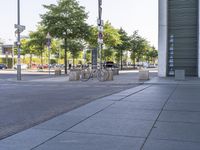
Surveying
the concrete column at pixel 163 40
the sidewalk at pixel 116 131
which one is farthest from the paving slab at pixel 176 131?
the concrete column at pixel 163 40

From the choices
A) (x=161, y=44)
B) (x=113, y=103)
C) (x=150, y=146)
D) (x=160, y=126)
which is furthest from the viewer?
(x=161, y=44)

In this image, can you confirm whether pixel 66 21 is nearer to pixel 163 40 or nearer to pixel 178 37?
pixel 163 40

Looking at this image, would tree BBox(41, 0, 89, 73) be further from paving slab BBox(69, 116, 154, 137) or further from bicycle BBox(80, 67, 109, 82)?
paving slab BBox(69, 116, 154, 137)

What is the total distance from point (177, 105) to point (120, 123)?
11.6ft

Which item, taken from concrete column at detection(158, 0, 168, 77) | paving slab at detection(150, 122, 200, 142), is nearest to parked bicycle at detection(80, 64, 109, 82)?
concrete column at detection(158, 0, 168, 77)

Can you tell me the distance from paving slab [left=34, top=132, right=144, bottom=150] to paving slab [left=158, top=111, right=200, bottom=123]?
86.7 inches

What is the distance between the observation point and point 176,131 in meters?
6.30

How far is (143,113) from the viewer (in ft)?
27.6

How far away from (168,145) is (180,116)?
2.89m

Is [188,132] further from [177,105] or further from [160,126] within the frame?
[177,105]

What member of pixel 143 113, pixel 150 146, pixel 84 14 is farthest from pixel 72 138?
pixel 84 14

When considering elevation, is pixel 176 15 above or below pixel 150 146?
above

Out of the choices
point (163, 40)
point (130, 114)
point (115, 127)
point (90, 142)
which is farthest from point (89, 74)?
point (90, 142)

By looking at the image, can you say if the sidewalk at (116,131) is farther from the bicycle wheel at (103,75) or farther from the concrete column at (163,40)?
the concrete column at (163,40)
